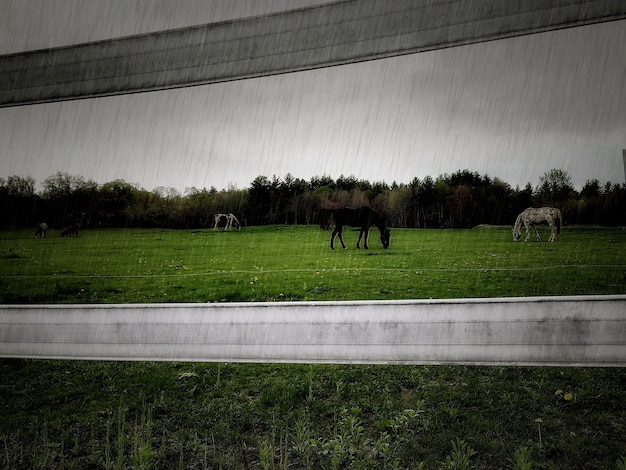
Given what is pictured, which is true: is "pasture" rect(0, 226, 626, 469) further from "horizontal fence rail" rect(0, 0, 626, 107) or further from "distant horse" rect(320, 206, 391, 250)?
"horizontal fence rail" rect(0, 0, 626, 107)

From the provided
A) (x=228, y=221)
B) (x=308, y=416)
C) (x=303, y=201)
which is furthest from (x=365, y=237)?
(x=308, y=416)

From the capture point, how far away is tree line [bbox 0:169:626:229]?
181 centimetres

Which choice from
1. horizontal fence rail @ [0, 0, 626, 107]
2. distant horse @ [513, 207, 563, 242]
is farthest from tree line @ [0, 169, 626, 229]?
horizontal fence rail @ [0, 0, 626, 107]

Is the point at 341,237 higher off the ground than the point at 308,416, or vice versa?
the point at 341,237

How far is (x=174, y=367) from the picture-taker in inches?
87.9

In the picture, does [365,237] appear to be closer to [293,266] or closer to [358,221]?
[358,221]

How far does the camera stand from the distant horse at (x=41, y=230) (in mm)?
2398

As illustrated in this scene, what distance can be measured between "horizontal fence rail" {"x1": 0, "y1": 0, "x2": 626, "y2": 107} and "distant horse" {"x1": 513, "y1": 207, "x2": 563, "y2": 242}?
0.66m

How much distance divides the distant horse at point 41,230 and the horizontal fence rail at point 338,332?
513 mm

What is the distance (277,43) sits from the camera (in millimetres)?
1625

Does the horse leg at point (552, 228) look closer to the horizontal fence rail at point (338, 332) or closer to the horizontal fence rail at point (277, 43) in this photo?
the horizontal fence rail at point (338, 332)

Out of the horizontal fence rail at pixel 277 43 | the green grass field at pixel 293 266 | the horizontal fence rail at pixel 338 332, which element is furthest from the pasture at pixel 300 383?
the horizontal fence rail at pixel 277 43

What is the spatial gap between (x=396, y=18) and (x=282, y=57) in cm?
37

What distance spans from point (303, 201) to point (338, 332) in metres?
0.65
